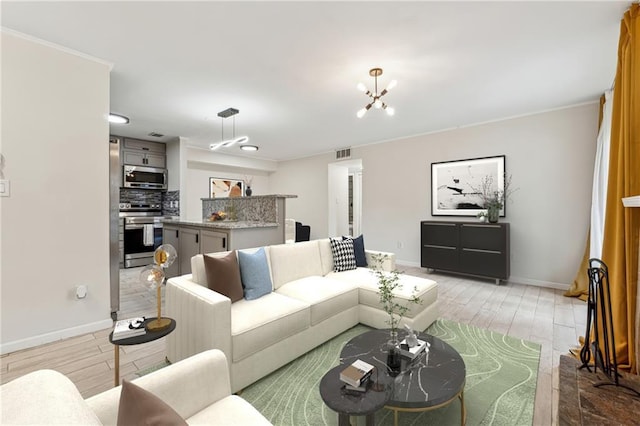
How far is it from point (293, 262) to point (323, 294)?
1.86ft

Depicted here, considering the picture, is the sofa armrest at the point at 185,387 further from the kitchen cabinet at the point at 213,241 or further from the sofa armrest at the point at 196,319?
the kitchen cabinet at the point at 213,241

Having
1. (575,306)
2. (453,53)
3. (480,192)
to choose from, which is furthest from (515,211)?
(453,53)

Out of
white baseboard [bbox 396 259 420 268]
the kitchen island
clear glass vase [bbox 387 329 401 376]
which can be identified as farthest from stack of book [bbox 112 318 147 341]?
white baseboard [bbox 396 259 420 268]

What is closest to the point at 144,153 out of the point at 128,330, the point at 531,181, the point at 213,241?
the point at 213,241

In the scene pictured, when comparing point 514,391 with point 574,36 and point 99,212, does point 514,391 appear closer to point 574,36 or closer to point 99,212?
point 574,36

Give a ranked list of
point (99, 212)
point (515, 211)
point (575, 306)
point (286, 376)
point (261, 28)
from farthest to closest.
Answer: point (515, 211) → point (575, 306) → point (99, 212) → point (261, 28) → point (286, 376)

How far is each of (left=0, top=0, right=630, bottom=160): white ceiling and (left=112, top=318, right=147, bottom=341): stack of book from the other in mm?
2162

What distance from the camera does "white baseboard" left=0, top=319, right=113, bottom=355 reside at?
2334 millimetres

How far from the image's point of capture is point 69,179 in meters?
2.61

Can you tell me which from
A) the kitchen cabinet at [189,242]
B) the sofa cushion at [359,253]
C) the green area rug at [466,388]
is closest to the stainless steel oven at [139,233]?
the kitchen cabinet at [189,242]

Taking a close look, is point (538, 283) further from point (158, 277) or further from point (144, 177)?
point (144, 177)

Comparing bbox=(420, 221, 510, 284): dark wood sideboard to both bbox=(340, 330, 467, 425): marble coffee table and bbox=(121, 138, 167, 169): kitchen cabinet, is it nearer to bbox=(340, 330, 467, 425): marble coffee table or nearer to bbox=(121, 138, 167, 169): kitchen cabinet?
bbox=(340, 330, 467, 425): marble coffee table

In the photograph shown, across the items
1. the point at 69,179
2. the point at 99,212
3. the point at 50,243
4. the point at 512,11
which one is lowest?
the point at 50,243

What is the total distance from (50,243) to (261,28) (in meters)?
2.63
